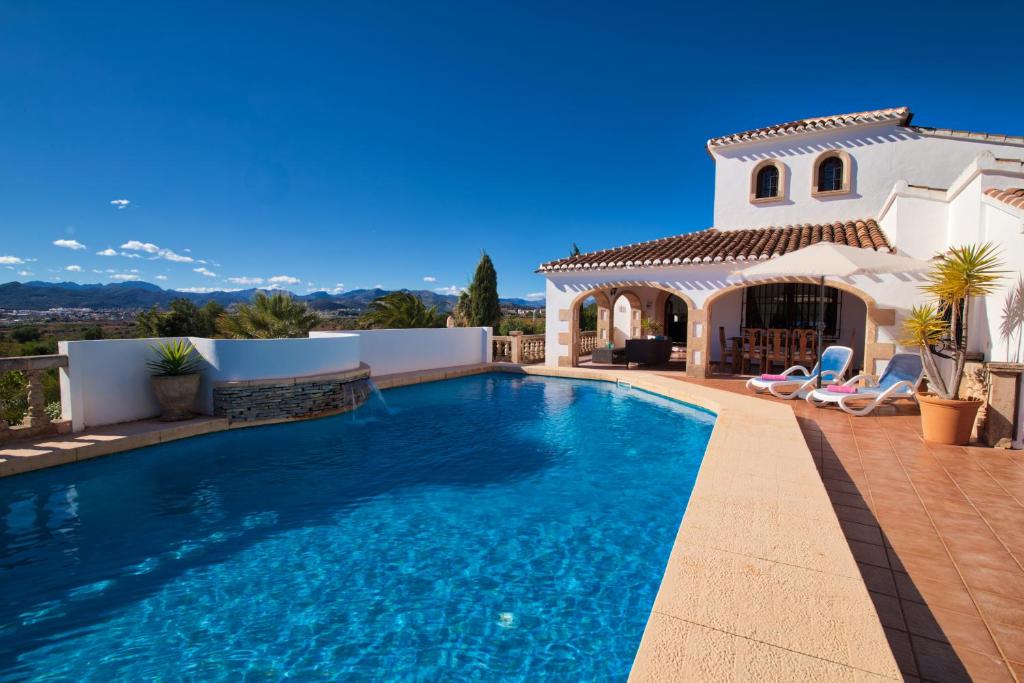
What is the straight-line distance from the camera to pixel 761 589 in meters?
2.77

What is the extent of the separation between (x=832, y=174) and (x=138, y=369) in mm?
20364

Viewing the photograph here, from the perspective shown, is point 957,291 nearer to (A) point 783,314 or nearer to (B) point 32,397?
(A) point 783,314

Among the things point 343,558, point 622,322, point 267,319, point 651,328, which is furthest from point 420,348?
point 343,558

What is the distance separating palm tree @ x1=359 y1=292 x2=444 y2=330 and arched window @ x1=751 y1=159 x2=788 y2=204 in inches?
535

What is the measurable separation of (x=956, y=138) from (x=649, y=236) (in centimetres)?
940

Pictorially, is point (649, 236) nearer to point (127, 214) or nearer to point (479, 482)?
point (479, 482)

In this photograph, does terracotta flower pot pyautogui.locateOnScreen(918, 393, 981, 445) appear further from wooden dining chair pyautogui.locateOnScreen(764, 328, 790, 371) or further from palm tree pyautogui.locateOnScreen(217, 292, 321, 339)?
palm tree pyautogui.locateOnScreen(217, 292, 321, 339)

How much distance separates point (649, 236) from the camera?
17.9 meters

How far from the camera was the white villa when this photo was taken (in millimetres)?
10773

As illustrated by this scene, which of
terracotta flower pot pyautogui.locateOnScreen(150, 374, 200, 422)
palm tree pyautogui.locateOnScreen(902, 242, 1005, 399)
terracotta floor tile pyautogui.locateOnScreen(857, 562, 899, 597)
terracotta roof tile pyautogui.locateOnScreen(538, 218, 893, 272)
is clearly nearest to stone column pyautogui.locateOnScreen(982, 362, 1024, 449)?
palm tree pyautogui.locateOnScreen(902, 242, 1005, 399)

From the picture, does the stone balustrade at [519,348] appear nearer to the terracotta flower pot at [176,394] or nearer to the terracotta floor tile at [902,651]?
the terracotta flower pot at [176,394]

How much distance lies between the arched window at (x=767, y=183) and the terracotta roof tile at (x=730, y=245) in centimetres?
132

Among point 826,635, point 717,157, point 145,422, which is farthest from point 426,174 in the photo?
Answer: point 826,635

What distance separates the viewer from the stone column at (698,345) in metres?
13.4
